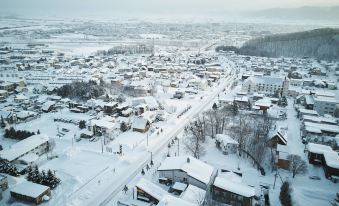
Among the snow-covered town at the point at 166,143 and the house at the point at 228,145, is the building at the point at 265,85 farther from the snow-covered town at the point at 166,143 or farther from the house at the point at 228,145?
the house at the point at 228,145

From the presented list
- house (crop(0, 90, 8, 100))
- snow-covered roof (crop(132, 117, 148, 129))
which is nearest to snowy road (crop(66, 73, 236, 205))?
snow-covered roof (crop(132, 117, 148, 129))

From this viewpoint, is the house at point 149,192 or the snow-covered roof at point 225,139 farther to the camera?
the snow-covered roof at point 225,139

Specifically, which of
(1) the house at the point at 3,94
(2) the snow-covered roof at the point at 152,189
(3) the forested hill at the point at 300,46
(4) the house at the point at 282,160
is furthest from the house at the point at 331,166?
(3) the forested hill at the point at 300,46

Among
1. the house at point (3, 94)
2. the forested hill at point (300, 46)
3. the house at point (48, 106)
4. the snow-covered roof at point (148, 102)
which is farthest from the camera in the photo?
the forested hill at point (300, 46)

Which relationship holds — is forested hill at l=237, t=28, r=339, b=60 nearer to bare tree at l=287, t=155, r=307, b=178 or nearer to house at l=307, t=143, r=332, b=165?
house at l=307, t=143, r=332, b=165

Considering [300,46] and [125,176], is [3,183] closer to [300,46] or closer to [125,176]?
[125,176]

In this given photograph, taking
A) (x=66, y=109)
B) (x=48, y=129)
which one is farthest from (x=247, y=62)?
(x=48, y=129)

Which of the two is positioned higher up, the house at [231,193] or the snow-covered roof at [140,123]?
the snow-covered roof at [140,123]
